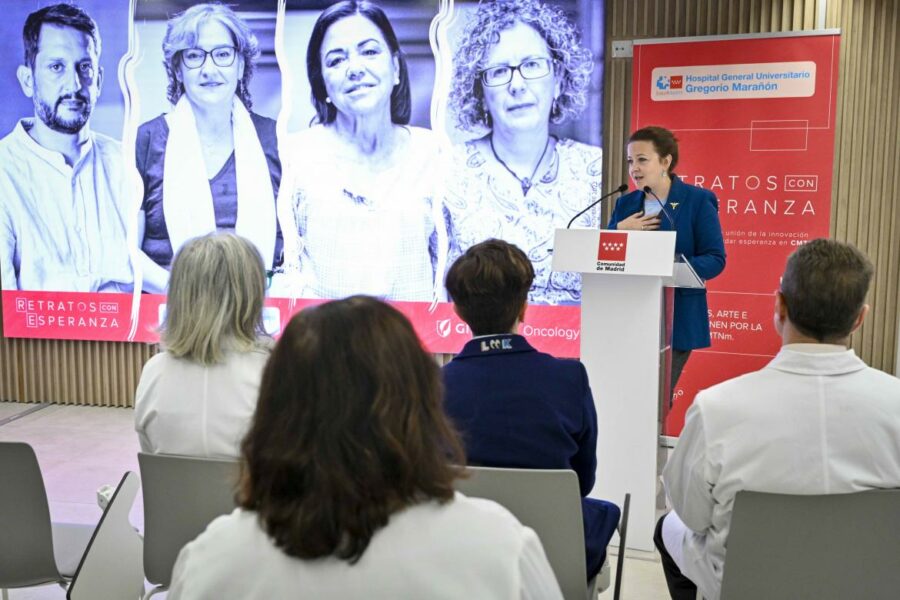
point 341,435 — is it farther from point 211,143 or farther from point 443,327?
point 211,143

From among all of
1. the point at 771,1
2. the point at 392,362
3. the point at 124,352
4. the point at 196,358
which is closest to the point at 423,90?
the point at 771,1

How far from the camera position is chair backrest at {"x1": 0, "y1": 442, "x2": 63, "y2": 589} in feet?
7.58

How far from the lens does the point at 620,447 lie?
3.41 m

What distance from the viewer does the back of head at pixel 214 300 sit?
7.38 feet

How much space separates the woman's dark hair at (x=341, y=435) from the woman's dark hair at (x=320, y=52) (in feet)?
15.2

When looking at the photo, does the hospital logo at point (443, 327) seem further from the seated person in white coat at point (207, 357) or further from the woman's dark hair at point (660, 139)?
the seated person in white coat at point (207, 357)

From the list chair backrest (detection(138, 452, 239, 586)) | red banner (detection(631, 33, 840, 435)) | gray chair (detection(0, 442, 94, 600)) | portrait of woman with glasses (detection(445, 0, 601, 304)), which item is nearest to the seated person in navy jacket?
chair backrest (detection(138, 452, 239, 586))

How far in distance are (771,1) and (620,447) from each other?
10.4 ft

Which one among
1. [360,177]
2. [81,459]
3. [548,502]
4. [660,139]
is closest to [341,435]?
[548,502]

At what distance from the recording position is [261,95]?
573 centimetres

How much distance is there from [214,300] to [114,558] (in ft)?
2.46

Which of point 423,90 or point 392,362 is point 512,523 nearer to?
point 392,362

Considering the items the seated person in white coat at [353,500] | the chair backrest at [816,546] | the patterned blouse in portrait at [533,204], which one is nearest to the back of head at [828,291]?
Result: the chair backrest at [816,546]

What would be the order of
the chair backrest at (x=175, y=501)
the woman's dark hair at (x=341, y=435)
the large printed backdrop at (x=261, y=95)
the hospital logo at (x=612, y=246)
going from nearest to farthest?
1. the woman's dark hair at (x=341, y=435)
2. the chair backrest at (x=175, y=501)
3. the hospital logo at (x=612, y=246)
4. the large printed backdrop at (x=261, y=95)
